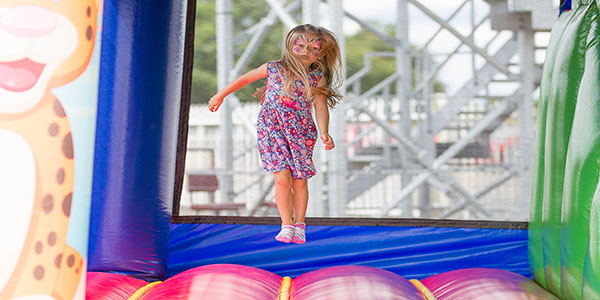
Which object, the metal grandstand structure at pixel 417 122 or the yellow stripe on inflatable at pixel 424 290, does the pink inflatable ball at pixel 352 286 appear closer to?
the yellow stripe on inflatable at pixel 424 290

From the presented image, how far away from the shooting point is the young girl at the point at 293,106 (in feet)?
6.54

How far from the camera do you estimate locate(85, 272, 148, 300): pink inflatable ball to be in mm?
1880

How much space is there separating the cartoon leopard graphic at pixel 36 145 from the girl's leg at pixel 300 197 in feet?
2.55

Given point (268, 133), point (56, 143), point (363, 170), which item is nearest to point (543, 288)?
point (363, 170)

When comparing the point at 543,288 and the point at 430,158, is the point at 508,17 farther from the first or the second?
the point at 543,288

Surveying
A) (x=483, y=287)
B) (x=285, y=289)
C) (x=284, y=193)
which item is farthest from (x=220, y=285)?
(x=483, y=287)

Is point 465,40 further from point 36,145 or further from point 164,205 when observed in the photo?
point 36,145

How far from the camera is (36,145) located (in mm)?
1400

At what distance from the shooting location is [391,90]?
8.46ft

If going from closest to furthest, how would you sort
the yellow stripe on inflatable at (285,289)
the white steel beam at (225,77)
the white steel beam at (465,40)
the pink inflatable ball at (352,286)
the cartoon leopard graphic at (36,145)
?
the cartoon leopard graphic at (36,145)
the pink inflatable ball at (352,286)
the yellow stripe on inflatable at (285,289)
the white steel beam at (465,40)
the white steel beam at (225,77)

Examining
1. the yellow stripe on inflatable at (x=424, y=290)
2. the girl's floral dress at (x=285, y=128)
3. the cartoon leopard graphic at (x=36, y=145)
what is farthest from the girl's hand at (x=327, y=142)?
the cartoon leopard graphic at (x=36, y=145)

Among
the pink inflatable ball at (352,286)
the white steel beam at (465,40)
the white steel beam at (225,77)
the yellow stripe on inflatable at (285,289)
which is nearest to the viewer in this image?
the pink inflatable ball at (352,286)

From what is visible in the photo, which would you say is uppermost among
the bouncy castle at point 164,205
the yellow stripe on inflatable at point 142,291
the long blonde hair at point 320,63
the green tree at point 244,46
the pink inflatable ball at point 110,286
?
the green tree at point 244,46

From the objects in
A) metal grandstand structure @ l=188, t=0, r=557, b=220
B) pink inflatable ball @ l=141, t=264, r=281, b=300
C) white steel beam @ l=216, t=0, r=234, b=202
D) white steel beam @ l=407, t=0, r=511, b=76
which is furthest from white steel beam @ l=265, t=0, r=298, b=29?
pink inflatable ball @ l=141, t=264, r=281, b=300
